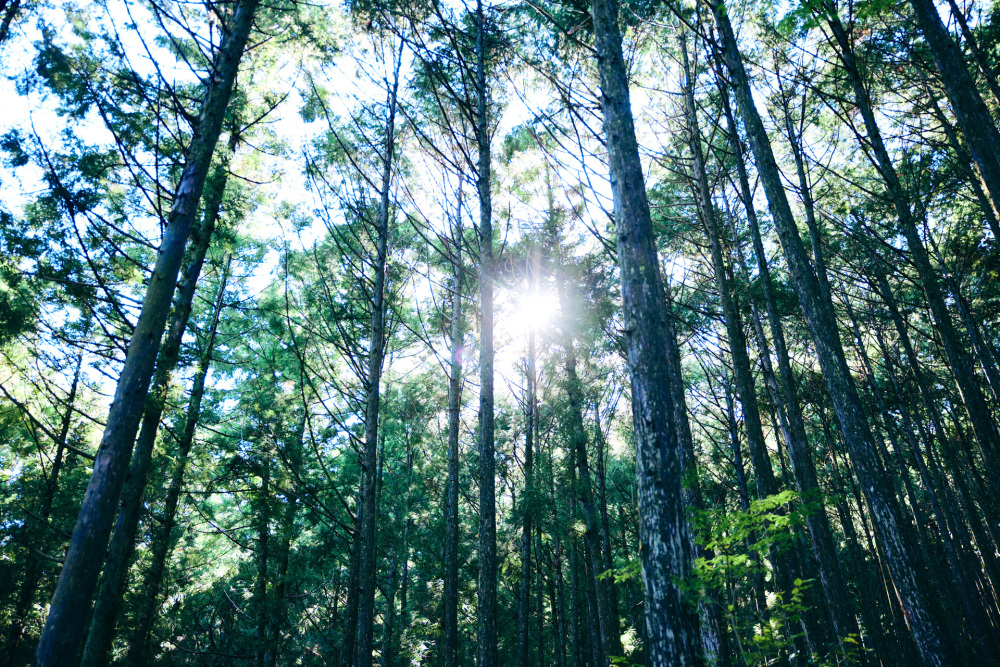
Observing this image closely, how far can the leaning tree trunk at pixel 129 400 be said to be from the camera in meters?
3.96

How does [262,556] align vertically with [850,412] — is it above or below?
below

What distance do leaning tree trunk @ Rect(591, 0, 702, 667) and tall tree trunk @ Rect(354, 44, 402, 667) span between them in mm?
4934

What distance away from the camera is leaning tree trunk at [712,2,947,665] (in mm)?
6438

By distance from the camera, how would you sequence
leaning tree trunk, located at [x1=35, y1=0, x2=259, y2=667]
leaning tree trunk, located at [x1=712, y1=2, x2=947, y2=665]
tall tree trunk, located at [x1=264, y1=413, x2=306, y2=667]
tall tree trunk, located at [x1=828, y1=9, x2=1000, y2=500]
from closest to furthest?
leaning tree trunk, located at [x1=35, y1=0, x2=259, y2=667] → leaning tree trunk, located at [x1=712, y1=2, x2=947, y2=665] → tall tree trunk, located at [x1=828, y1=9, x2=1000, y2=500] → tall tree trunk, located at [x1=264, y1=413, x2=306, y2=667]

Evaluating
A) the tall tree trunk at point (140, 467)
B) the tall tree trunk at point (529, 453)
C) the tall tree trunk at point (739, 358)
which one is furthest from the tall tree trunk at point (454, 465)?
the tall tree trunk at point (739, 358)

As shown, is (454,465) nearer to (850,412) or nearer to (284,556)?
(850,412)

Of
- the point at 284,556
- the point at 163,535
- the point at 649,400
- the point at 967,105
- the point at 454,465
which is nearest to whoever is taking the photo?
the point at 649,400

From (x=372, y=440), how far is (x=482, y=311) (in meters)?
2.90

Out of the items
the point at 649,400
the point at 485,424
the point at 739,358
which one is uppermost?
the point at 739,358

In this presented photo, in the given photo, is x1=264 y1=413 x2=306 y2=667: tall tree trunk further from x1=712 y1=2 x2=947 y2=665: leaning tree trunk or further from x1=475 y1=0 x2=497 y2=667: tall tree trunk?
x1=712 y1=2 x2=947 y2=665: leaning tree trunk

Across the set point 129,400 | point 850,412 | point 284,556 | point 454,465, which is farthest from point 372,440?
point 284,556

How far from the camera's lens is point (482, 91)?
26.5ft

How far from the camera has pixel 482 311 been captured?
726 cm

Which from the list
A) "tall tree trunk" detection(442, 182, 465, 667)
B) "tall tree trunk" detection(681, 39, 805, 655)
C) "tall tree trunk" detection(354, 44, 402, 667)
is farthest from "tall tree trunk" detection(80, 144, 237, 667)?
"tall tree trunk" detection(681, 39, 805, 655)
